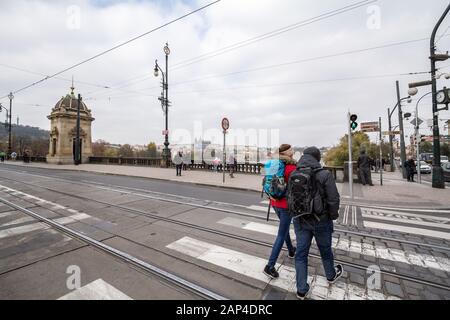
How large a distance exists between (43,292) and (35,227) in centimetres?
317

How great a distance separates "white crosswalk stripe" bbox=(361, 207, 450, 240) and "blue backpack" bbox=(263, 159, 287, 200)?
3635 millimetres

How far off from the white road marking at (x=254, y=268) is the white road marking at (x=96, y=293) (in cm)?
126

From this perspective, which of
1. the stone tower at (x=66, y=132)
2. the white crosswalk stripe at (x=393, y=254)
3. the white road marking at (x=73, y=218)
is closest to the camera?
the white crosswalk stripe at (x=393, y=254)

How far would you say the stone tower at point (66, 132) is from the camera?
29906mm

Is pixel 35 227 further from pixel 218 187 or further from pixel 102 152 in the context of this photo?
pixel 102 152

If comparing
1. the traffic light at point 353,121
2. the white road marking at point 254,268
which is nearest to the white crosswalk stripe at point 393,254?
the white road marking at point 254,268

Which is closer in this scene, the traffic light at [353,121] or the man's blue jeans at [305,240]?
the man's blue jeans at [305,240]

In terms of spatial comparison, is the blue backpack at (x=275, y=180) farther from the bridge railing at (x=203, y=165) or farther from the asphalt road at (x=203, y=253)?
the bridge railing at (x=203, y=165)

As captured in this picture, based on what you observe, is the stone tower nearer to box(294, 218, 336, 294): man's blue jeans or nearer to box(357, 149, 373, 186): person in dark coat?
box(357, 149, 373, 186): person in dark coat

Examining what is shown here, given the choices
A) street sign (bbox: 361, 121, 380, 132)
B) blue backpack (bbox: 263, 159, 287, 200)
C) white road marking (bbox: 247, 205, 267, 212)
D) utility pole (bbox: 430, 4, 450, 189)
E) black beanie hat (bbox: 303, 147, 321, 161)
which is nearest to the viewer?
black beanie hat (bbox: 303, 147, 321, 161)

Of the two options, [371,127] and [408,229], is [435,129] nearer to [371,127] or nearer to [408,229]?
[371,127]

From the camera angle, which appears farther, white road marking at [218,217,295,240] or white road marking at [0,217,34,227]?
white road marking at [0,217,34,227]

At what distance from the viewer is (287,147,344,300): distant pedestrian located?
Result: 2510 millimetres

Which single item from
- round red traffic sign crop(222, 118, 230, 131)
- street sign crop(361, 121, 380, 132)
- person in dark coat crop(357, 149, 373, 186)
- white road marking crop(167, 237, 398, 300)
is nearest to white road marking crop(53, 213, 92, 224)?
white road marking crop(167, 237, 398, 300)
